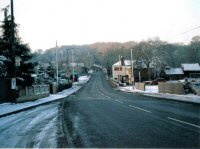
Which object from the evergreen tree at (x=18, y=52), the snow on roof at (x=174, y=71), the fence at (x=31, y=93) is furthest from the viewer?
the snow on roof at (x=174, y=71)

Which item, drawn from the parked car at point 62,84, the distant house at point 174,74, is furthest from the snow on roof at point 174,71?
the parked car at point 62,84

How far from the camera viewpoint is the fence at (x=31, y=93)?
30.3 meters

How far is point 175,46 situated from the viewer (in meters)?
161

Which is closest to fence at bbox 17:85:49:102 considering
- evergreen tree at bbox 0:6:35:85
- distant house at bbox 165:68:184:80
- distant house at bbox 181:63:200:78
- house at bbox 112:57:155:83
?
evergreen tree at bbox 0:6:35:85

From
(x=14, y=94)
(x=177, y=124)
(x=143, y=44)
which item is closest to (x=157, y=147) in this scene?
(x=177, y=124)

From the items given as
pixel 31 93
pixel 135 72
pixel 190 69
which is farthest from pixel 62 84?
pixel 190 69

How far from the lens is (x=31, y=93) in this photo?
33750mm

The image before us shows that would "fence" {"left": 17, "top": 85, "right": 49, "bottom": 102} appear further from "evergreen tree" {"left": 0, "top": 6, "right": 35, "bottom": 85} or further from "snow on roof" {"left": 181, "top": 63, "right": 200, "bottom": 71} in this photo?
"snow on roof" {"left": 181, "top": 63, "right": 200, "bottom": 71}

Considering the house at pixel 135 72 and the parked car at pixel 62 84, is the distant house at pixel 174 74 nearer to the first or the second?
the house at pixel 135 72

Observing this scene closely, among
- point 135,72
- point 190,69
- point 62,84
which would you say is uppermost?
point 190,69

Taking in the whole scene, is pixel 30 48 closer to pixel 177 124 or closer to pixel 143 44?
pixel 177 124

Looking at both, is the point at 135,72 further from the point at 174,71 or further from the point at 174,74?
the point at 174,71

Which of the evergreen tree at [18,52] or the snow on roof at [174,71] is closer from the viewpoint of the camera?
the evergreen tree at [18,52]

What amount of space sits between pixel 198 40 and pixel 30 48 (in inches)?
5313
